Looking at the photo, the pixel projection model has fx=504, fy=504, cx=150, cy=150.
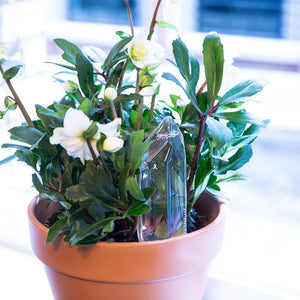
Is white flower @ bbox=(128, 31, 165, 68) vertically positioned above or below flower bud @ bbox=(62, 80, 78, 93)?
above

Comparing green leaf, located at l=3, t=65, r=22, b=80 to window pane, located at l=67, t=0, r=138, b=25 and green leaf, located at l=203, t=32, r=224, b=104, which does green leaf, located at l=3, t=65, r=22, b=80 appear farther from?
window pane, located at l=67, t=0, r=138, b=25

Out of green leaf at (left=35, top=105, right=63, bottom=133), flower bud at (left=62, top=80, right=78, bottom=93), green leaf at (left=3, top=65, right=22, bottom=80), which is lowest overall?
green leaf at (left=35, top=105, right=63, bottom=133)

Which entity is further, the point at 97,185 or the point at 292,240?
the point at 292,240

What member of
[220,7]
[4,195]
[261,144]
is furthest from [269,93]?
[4,195]

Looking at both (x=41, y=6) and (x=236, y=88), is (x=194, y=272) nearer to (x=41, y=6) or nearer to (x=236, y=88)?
(x=236, y=88)

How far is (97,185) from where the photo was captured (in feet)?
1.70

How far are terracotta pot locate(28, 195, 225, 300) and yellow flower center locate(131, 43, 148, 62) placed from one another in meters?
0.20

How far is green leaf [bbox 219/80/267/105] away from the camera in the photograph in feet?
1.85

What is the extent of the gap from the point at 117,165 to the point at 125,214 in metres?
0.05

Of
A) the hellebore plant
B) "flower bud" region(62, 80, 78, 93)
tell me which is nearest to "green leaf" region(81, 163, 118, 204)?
the hellebore plant

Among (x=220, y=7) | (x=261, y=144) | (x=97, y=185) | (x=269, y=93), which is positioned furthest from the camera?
(x=220, y=7)

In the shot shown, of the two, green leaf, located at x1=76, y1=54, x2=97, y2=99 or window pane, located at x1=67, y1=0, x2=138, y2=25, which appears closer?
green leaf, located at x1=76, y1=54, x2=97, y2=99

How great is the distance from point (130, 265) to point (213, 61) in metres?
0.24

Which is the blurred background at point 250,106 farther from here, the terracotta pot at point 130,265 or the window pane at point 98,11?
the terracotta pot at point 130,265
